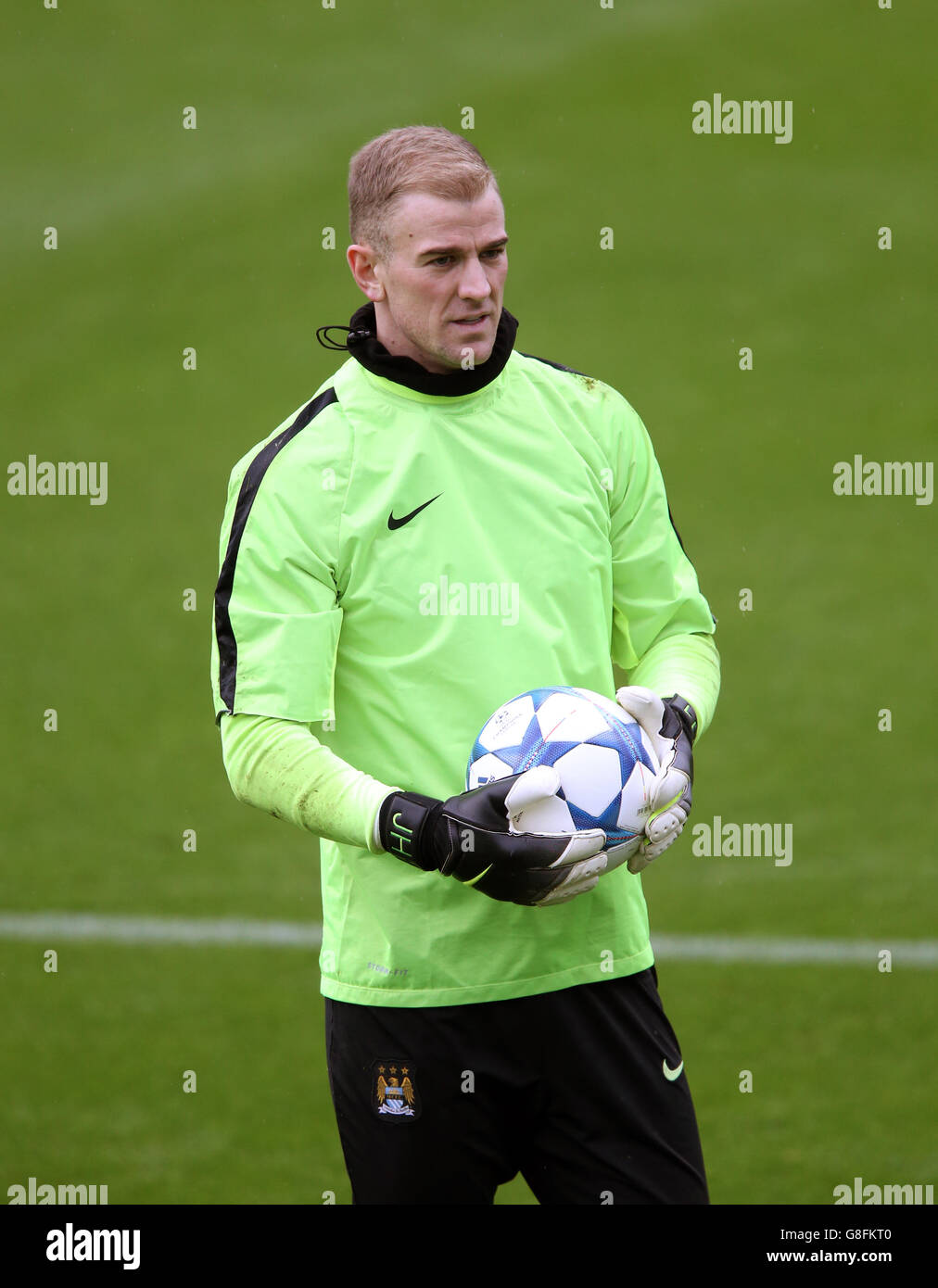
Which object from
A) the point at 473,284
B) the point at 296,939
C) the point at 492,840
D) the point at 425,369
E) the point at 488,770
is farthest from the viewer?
the point at 296,939

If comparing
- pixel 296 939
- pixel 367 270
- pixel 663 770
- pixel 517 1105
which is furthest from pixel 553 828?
pixel 296 939

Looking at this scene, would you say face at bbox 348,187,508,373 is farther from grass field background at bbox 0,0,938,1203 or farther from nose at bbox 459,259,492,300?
grass field background at bbox 0,0,938,1203

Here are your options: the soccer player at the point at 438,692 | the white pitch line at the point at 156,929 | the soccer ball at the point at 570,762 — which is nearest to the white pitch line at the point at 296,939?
the white pitch line at the point at 156,929

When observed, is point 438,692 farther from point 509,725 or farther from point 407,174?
point 407,174

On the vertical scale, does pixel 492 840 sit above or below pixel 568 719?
below

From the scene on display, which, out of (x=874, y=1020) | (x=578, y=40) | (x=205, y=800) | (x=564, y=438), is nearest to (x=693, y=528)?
(x=205, y=800)

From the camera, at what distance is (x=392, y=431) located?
11.1 ft

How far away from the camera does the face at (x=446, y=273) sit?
328 cm

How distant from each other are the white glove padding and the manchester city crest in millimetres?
469

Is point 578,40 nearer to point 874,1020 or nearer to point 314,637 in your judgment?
point 874,1020

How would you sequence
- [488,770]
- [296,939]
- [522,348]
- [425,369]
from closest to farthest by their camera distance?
[488,770] < [425,369] < [296,939] < [522,348]

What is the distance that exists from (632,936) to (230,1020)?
3755 millimetres

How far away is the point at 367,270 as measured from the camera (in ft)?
11.3

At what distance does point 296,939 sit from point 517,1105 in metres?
4.55
